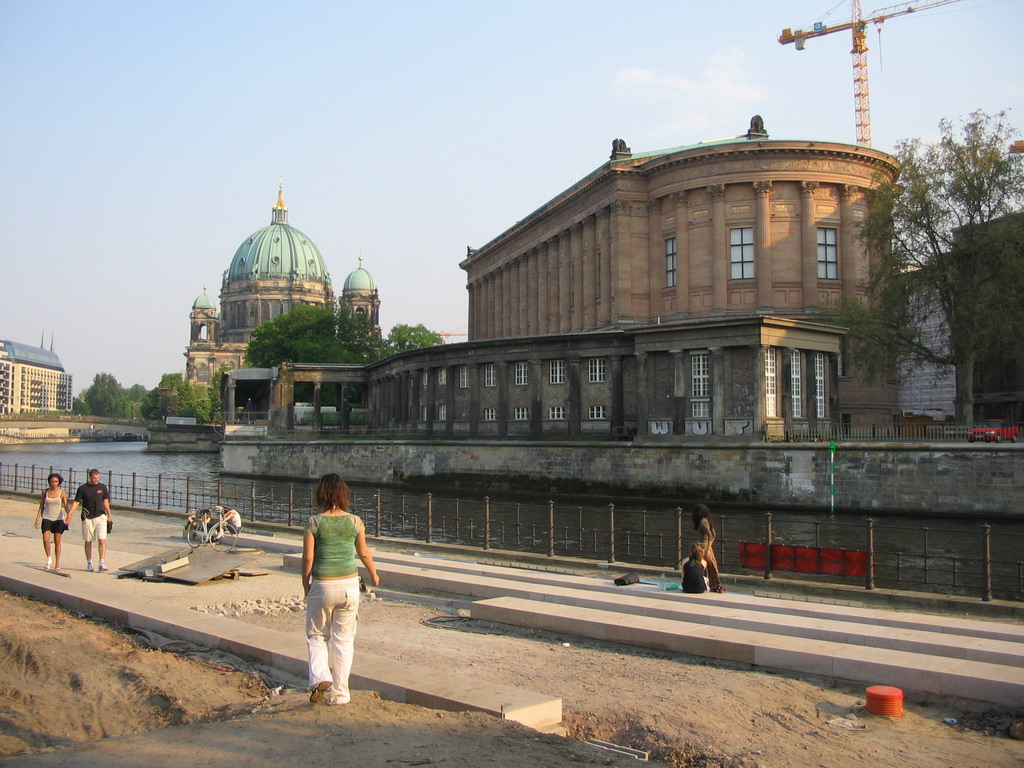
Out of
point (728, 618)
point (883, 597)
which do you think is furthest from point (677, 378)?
point (728, 618)

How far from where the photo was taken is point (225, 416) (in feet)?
308

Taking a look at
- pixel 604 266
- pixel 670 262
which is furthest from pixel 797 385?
pixel 604 266

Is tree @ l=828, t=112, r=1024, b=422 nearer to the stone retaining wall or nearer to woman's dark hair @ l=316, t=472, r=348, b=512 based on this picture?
the stone retaining wall

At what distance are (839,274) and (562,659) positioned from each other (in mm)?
52073

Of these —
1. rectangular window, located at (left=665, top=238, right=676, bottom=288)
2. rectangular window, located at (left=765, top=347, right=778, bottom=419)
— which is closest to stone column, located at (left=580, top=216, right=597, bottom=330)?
rectangular window, located at (left=665, top=238, right=676, bottom=288)

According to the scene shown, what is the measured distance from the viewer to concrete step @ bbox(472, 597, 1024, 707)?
9.92 meters

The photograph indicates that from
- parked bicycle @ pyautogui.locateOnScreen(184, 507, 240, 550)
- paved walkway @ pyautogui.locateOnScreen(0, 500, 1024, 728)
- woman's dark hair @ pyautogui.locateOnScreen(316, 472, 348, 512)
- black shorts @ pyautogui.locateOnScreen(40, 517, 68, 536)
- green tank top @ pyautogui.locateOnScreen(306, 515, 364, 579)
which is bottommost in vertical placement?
paved walkway @ pyautogui.locateOnScreen(0, 500, 1024, 728)

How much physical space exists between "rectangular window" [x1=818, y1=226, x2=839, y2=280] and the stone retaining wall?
19984 millimetres

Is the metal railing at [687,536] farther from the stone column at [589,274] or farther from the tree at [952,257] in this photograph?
the stone column at [589,274]

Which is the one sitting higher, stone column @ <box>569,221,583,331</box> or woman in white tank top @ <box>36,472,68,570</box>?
stone column @ <box>569,221,583,331</box>

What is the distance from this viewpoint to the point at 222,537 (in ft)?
76.5

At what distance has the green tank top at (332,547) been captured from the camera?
30.2ft

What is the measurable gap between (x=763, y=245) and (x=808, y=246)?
278 cm

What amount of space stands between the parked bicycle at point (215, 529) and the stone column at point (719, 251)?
134 ft
